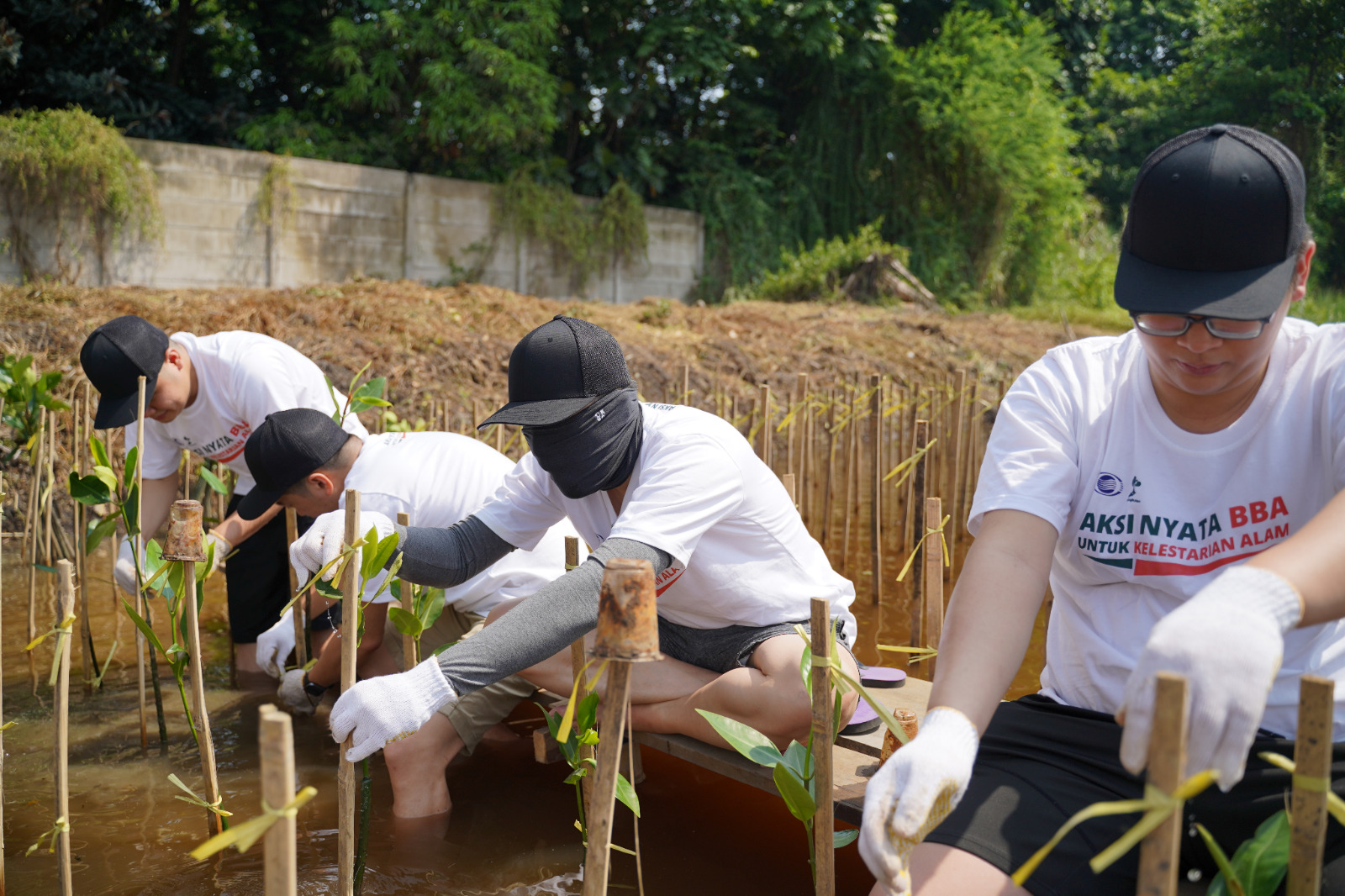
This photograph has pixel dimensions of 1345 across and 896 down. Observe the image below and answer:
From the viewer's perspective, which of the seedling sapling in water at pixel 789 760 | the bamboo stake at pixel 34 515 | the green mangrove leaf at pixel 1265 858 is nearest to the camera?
the green mangrove leaf at pixel 1265 858

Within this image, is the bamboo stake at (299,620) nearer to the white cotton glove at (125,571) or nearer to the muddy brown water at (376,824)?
the muddy brown water at (376,824)

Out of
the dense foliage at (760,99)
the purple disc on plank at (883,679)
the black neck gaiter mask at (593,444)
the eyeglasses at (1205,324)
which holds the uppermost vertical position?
the dense foliage at (760,99)

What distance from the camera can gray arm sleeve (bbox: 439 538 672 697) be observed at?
5.36 feet

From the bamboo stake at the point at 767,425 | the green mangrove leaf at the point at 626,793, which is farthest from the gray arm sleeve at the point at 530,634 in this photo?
the bamboo stake at the point at 767,425

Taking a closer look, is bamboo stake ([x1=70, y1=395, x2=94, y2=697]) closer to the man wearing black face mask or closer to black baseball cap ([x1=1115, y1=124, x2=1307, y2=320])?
the man wearing black face mask

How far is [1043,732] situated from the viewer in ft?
4.71

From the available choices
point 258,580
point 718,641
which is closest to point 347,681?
point 718,641

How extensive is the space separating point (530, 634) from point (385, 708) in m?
0.26

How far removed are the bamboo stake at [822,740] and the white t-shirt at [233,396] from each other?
204 cm

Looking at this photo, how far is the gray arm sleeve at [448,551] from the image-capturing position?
2113 millimetres

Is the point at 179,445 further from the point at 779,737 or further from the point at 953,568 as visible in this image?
the point at 953,568

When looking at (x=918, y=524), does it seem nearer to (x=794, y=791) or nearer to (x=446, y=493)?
(x=446, y=493)

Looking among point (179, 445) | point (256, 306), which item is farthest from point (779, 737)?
point (256, 306)

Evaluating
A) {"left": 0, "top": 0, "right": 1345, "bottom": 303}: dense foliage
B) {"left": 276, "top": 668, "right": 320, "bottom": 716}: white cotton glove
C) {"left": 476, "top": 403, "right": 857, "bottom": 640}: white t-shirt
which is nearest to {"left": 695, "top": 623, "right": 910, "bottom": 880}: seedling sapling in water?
{"left": 476, "top": 403, "right": 857, "bottom": 640}: white t-shirt
